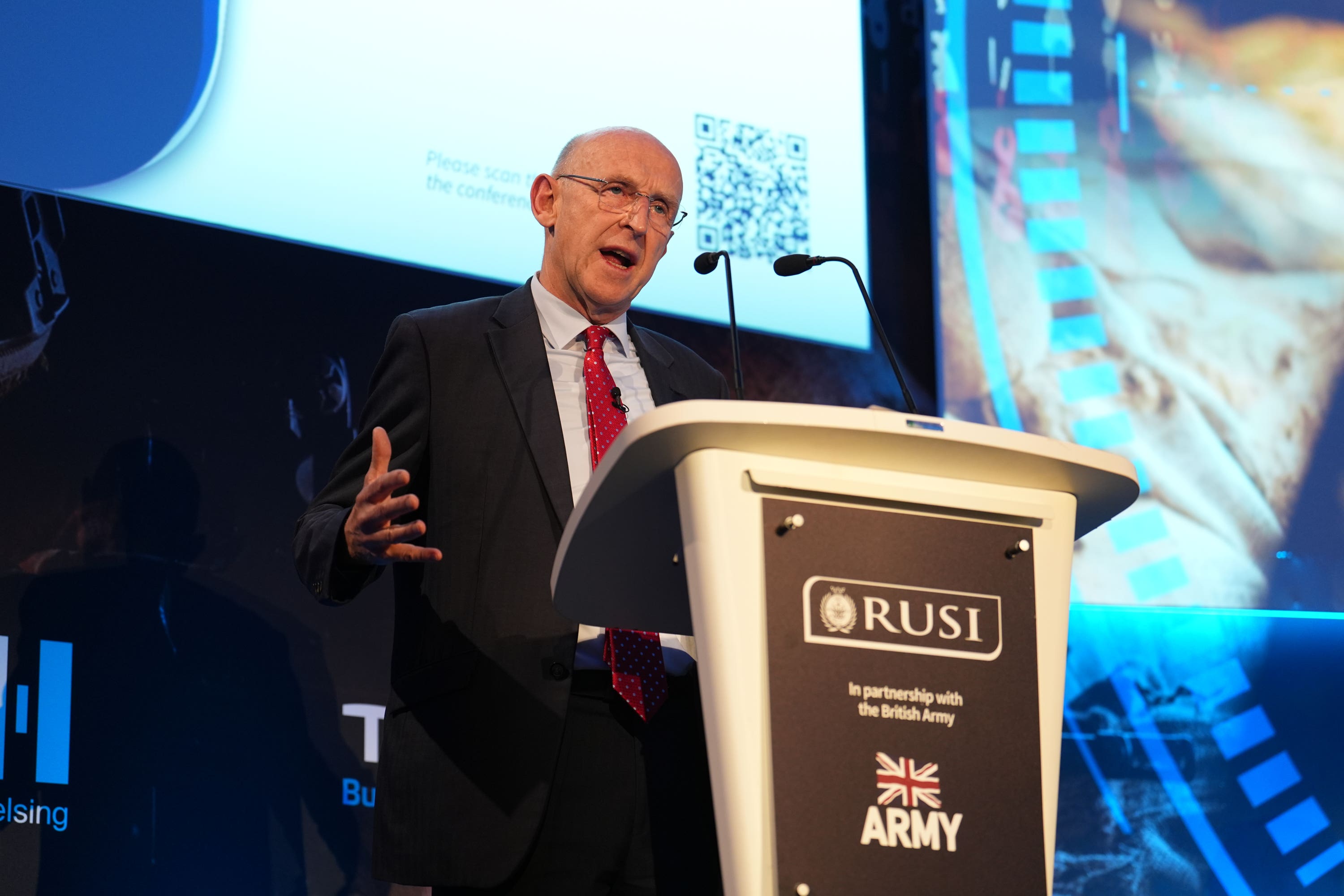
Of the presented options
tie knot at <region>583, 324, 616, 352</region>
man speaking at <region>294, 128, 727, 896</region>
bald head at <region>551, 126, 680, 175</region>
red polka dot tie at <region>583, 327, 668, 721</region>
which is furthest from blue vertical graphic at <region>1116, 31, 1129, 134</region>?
red polka dot tie at <region>583, 327, 668, 721</region>

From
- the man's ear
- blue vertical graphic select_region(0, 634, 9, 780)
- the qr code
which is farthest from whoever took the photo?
the qr code

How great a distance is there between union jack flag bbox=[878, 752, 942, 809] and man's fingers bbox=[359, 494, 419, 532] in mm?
504

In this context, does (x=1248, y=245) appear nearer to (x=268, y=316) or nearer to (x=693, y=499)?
(x=268, y=316)

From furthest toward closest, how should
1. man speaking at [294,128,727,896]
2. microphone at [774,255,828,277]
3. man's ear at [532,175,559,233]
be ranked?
man's ear at [532,175,559,233], microphone at [774,255,828,277], man speaking at [294,128,727,896]

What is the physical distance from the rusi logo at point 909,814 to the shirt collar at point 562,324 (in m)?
0.97

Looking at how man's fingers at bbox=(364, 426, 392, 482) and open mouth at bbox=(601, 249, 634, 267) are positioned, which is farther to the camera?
open mouth at bbox=(601, 249, 634, 267)

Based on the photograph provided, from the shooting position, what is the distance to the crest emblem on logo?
1.05m

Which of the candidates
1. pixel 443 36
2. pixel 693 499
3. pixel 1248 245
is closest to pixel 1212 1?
pixel 1248 245

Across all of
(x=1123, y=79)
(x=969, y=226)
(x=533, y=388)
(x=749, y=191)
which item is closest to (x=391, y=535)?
A: (x=533, y=388)

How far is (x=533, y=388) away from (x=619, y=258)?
38 centimetres

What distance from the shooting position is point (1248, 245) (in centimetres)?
403

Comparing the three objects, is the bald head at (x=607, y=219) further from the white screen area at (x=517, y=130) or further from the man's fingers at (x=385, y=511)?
the white screen area at (x=517, y=130)

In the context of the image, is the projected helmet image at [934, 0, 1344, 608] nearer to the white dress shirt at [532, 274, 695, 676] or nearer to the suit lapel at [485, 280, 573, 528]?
the white dress shirt at [532, 274, 695, 676]

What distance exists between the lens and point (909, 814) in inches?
40.9
